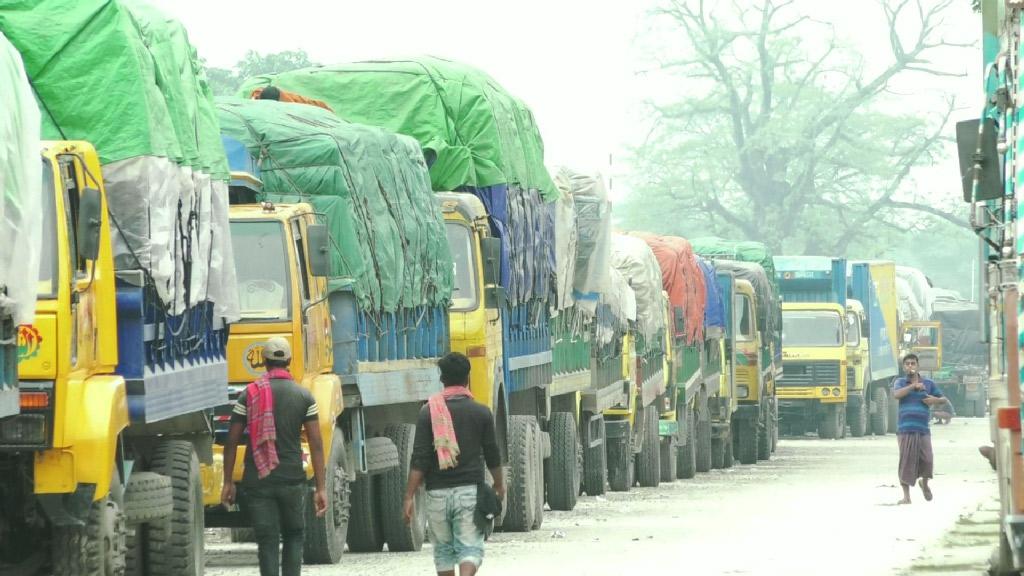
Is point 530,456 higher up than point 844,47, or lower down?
lower down

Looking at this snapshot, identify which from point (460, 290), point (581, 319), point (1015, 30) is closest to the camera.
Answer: point (1015, 30)

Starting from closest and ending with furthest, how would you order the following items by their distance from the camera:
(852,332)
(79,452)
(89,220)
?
(89,220) → (79,452) → (852,332)

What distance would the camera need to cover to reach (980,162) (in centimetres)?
1143

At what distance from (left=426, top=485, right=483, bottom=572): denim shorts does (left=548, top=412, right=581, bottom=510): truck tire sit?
10.7m

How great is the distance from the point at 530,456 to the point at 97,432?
379 inches

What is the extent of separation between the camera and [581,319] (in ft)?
79.2

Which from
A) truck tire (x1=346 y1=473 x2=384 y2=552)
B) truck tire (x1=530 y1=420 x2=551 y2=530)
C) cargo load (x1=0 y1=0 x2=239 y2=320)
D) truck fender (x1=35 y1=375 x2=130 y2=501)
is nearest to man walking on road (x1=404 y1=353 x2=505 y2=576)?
cargo load (x1=0 y1=0 x2=239 y2=320)

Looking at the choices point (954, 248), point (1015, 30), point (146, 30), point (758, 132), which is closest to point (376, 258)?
point (146, 30)

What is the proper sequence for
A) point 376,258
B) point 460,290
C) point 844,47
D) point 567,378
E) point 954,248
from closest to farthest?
1. point 376,258
2. point 460,290
3. point 567,378
4. point 844,47
5. point 954,248

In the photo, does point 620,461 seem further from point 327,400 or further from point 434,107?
point 327,400

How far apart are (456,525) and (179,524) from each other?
159 centimetres

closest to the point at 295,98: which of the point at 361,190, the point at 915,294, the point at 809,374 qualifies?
the point at 361,190

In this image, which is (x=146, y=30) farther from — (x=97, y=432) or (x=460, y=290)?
(x=460, y=290)

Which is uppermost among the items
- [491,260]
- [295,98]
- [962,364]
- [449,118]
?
[295,98]
